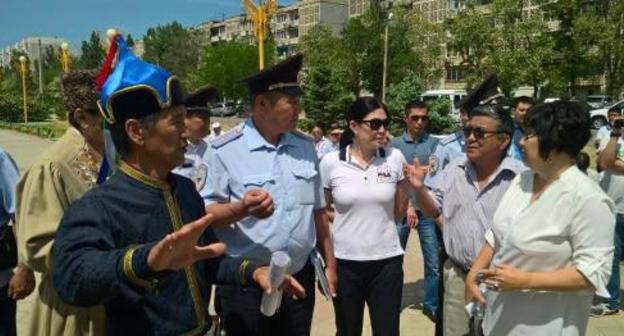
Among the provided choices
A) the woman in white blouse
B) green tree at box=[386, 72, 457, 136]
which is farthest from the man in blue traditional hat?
green tree at box=[386, 72, 457, 136]

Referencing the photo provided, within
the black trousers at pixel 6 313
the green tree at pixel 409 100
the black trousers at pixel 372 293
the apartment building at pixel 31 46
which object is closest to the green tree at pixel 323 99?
the green tree at pixel 409 100

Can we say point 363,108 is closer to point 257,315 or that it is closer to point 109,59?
point 257,315

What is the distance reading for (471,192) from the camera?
3.22 m

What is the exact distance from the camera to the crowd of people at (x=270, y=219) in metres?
1.80

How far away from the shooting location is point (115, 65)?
6.64 feet

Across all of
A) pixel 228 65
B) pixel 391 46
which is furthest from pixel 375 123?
pixel 228 65

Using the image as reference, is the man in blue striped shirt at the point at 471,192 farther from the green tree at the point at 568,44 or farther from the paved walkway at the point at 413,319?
the green tree at the point at 568,44

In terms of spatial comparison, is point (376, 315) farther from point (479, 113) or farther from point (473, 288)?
point (479, 113)

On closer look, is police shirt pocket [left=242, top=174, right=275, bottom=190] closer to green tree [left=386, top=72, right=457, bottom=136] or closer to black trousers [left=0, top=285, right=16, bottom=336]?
black trousers [left=0, top=285, right=16, bottom=336]

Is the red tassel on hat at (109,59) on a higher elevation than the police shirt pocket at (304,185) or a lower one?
higher

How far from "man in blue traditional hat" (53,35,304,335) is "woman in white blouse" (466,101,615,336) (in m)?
1.34

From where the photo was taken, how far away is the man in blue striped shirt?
3.14m

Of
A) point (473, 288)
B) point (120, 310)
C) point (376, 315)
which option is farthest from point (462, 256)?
point (120, 310)

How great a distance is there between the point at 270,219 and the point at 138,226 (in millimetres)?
1159
